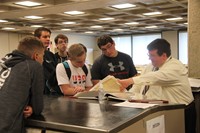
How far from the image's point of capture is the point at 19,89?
4.81ft

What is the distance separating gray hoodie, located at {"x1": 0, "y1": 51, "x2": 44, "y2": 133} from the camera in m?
1.44

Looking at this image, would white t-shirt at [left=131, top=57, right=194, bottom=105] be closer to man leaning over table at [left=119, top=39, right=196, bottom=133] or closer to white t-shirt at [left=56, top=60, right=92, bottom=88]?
man leaning over table at [left=119, top=39, right=196, bottom=133]

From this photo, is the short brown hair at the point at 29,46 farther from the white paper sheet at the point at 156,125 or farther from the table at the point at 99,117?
the white paper sheet at the point at 156,125

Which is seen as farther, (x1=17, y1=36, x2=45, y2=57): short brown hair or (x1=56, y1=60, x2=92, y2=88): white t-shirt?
(x1=56, y1=60, x2=92, y2=88): white t-shirt

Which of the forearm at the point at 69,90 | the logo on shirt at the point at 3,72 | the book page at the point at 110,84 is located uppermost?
the logo on shirt at the point at 3,72

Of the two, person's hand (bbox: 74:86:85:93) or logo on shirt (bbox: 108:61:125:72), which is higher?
logo on shirt (bbox: 108:61:125:72)

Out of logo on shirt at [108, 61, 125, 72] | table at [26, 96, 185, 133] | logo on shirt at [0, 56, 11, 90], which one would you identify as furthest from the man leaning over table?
logo on shirt at [0, 56, 11, 90]

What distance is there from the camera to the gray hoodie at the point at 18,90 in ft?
4.71

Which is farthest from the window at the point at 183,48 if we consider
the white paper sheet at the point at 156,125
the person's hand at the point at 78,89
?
the white paper sheet at the point at 156,125

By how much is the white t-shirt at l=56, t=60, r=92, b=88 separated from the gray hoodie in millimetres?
758

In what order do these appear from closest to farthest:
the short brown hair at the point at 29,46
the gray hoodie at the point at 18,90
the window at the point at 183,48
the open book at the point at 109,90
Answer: the gray hoodie at the point at 18,90 < the short brown hair at the point at 29,46 < the open book at the point at 109,90 < the window at the point at 183,48

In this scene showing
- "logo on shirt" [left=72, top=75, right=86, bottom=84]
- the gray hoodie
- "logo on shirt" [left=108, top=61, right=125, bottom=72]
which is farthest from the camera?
"logo on shirt" [left=108, top=61, right=125, bottom=72]

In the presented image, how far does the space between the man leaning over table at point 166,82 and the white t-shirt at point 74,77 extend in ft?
1.29

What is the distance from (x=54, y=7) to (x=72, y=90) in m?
2.71
